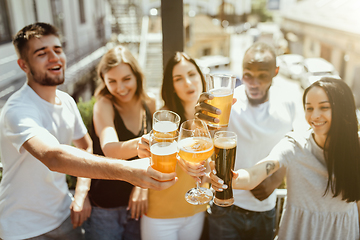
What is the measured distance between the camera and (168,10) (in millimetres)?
2439

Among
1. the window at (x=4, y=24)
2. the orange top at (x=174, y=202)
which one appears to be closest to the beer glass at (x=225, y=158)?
the orange top at (x=174, y=202)

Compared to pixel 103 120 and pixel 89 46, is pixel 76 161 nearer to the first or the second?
pixel 103 120

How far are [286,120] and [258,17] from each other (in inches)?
2396

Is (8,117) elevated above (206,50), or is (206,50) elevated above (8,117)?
(8,117)

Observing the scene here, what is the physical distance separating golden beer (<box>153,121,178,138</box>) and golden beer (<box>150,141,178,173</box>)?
50 mm

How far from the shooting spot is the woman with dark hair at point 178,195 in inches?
85.1

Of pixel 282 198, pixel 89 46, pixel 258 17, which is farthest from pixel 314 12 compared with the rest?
pixel 258 17

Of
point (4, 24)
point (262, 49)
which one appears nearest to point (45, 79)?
point (262, 49)

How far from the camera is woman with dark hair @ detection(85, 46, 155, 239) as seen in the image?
233cm

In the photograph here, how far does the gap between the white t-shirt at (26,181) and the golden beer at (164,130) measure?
0.87 metres

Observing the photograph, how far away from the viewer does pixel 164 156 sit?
4.72 ft

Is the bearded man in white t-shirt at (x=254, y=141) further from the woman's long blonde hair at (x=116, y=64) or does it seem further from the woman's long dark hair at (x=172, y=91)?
the woman's long blonde hair at (x=116, y=64)

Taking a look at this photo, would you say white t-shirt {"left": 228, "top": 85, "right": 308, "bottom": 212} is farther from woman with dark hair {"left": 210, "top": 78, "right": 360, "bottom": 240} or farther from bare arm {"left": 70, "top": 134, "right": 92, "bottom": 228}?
bare arm {"left": 70, "top": 134, "right": 92, "bottom": 228}

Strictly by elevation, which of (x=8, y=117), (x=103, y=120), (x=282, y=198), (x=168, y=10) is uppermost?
(x=168, y=10)
